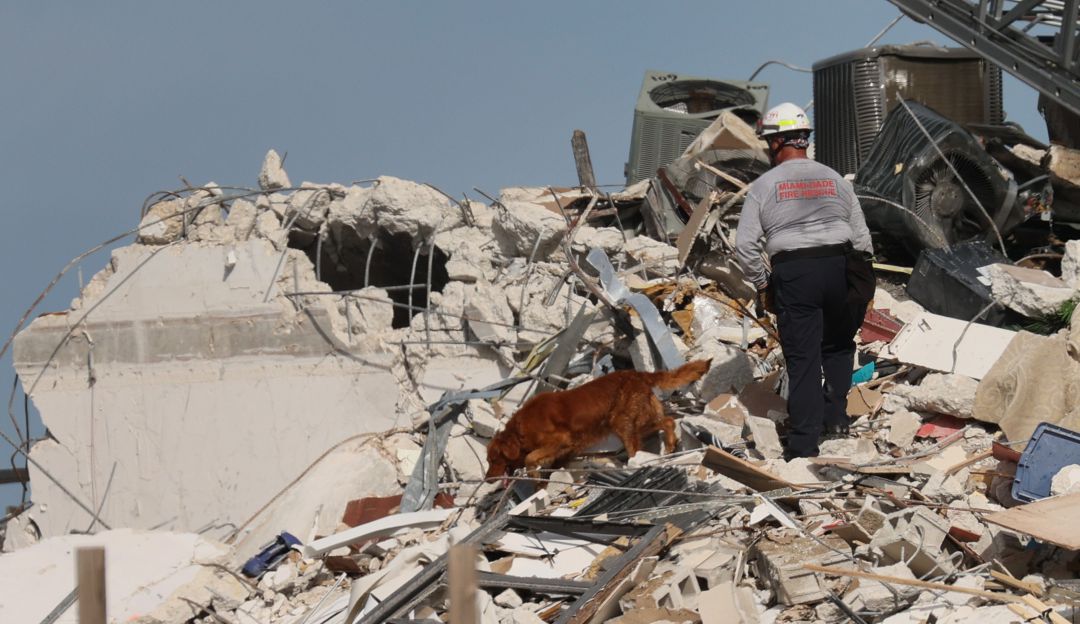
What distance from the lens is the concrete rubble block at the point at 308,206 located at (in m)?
10.2

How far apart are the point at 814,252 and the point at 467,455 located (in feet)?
8.83

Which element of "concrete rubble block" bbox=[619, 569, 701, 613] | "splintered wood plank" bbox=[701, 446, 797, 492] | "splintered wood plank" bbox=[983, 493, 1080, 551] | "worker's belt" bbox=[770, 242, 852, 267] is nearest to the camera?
"splintered wood plank" bbox=[983, 493, 1080, 551]

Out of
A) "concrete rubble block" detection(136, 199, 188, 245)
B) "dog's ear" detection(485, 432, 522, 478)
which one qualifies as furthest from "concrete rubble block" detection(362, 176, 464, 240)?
"dog's ear" detection(485, 432, 522, 478)

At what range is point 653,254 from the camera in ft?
32.3

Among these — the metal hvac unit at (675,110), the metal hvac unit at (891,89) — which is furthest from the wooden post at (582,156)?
the metal hvac unit at (891,89)

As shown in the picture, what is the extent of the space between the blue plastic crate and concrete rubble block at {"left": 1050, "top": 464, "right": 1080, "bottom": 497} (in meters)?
0.12

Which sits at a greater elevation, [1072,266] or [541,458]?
[1072,266]

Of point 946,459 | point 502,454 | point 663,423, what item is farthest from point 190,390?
point 946,459

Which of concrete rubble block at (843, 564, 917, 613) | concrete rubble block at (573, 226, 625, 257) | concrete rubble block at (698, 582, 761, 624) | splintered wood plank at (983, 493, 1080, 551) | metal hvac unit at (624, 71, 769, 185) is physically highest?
metal hvac unit at (624, 71, 769, 185)

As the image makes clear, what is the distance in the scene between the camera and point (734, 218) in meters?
9.97

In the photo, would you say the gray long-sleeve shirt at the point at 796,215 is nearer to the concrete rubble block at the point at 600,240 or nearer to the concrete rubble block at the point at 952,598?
the concrete rubble block at the point at 952,598

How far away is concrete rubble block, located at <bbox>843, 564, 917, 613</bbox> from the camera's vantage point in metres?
5.07

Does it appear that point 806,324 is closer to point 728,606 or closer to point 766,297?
point 766,297

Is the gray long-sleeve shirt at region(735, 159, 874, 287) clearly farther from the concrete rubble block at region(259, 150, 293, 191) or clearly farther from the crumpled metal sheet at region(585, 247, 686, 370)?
the concrete rubble block at region(259, 150, 293, 191)
